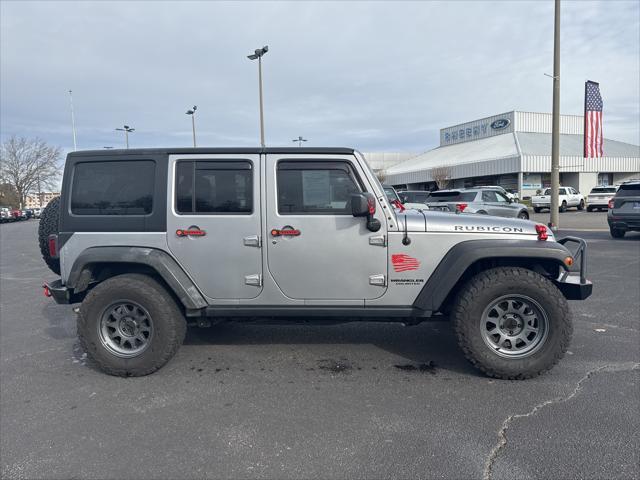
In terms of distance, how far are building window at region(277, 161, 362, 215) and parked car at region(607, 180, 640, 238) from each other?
1186 centimetres

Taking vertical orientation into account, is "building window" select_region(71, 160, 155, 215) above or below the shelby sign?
below

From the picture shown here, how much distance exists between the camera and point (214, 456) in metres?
2.87

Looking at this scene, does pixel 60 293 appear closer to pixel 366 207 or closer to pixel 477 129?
pixel 366 207

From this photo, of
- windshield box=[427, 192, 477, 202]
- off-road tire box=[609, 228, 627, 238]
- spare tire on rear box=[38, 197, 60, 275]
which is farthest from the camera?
windshield box=[427, 192, 477, 202]

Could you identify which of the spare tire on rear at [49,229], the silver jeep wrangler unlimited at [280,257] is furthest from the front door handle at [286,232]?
the spare tire on rear at [49,229]

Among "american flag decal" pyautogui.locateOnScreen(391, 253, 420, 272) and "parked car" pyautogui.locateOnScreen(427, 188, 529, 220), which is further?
"parked car" pyautogui.locateOnScreen(427, 188, 529, 220)

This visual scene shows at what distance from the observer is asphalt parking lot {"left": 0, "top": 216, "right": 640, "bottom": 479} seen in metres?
2.77

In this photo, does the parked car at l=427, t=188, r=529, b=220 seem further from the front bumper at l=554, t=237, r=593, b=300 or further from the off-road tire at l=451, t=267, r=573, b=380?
the off-road tire at l=451, t=267, r=573, b=380

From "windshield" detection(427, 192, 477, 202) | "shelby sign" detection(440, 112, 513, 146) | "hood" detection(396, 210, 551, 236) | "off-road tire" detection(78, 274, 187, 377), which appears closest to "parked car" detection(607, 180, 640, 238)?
"windshield" detection(427, 192, 477, 202)

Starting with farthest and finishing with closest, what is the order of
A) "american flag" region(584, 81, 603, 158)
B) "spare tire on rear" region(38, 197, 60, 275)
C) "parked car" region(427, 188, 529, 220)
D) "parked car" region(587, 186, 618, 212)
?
"parked car" region(587, 186, 618, 212)
"american flag" region(584, 81, 603, 158)
"parked car" region(427, 188, 529, 220)
"spare tire on rear" region(38, 197, 60, 275)

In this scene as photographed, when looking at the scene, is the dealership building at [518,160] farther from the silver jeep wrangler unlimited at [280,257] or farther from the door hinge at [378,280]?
the door hinge at [378,280]

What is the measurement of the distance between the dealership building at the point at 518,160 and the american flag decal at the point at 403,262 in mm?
40400

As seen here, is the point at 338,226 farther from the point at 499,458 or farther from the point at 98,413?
the point at 98,413

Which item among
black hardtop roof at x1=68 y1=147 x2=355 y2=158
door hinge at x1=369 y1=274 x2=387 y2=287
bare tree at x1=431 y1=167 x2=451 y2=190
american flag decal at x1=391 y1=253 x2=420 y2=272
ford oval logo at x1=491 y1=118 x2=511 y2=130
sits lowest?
door hinge at x1=369 y1=274 x2=387 y2=287
